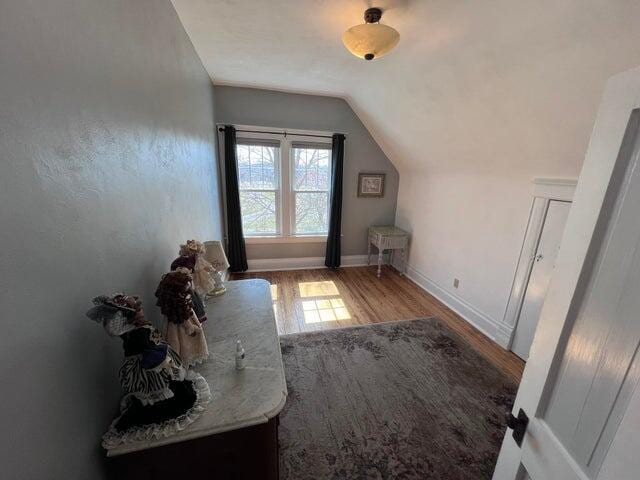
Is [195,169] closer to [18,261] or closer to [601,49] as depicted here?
[18,261]

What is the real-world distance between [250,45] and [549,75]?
6.87ft

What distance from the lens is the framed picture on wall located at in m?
3.83

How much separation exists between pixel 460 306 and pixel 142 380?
2.98 meters

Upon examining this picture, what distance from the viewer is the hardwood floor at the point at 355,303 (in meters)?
2.46

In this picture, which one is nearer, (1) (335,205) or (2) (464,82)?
(2) (464,82)

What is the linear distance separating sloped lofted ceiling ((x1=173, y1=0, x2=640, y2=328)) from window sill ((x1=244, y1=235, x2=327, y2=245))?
156 cm

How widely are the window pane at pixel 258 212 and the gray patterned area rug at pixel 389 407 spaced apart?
1.89 meters

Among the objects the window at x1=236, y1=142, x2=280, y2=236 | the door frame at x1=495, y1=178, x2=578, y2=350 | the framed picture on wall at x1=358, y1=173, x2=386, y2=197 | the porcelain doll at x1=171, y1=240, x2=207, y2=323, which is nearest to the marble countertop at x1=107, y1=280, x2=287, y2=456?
the porcelain doll at x1=171, y1=240, x2=207, y2=323

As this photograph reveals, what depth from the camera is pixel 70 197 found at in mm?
689

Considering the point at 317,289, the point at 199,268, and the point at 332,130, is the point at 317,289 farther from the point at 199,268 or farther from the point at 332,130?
the point at 332,130

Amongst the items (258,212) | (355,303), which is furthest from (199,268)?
(258,212)

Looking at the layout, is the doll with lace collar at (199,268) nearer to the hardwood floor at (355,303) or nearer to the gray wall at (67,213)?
the gray wall at (67,213)

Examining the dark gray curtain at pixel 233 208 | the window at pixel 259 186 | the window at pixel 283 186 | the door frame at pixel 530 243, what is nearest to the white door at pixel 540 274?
the door frame at pixel 530 243

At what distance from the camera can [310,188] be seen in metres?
3.80
